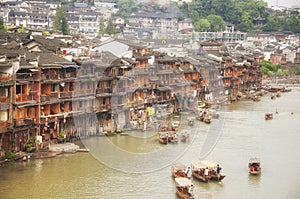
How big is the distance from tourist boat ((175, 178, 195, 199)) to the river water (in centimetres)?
49

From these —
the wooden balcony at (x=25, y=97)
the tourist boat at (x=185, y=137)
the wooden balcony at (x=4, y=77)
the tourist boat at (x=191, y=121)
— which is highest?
the wooden balcony at (x=4, y=77)

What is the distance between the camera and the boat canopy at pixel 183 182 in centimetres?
2672

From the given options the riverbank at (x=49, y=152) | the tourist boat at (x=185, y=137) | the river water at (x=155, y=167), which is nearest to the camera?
the river water at (x=155, y=167)

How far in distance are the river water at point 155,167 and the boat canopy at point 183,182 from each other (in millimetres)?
611

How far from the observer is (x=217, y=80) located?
62.7 meters

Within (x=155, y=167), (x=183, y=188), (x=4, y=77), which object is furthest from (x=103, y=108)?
(x=183, y=188)

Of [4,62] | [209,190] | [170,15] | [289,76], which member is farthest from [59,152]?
[170,15]

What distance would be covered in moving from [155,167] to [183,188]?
5.50 m

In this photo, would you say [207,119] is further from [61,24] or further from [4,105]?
[61,24]

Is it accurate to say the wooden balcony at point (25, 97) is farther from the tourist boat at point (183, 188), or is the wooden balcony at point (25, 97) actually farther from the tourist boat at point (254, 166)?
the tourist boat at point (254, 166)

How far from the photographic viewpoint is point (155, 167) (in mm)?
31922

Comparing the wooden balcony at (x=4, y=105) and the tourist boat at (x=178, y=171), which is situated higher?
the wooden balcony at (x=4, y=105)

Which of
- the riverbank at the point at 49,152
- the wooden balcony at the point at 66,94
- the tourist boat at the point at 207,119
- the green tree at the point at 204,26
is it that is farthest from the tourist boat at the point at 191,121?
the green tree at the point at 204,26

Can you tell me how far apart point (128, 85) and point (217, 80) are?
844 inches
